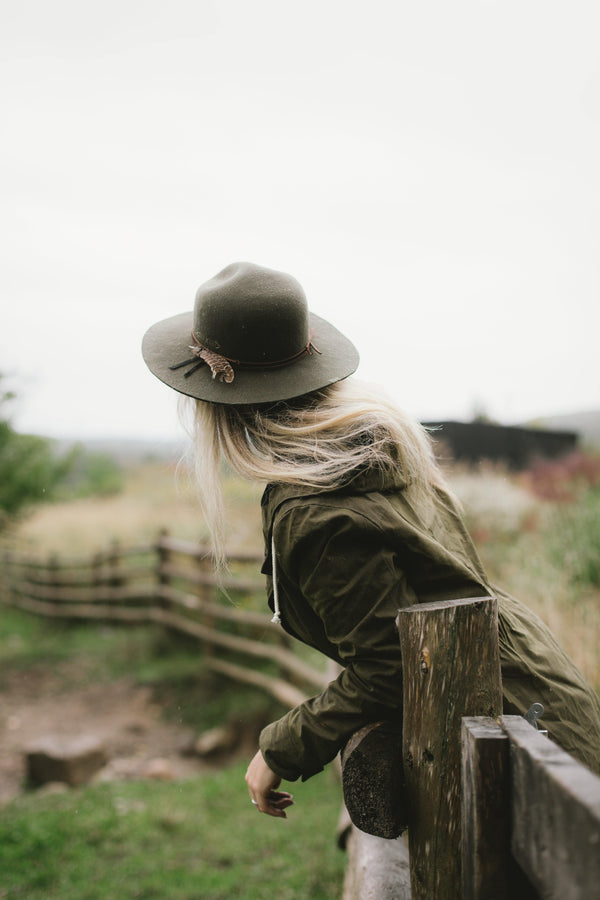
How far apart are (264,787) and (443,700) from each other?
A: 1.97 feet

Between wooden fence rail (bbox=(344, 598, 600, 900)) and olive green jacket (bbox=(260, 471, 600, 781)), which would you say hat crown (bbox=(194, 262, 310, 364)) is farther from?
wooden fence rail (bbox=(344, 598, 600, 900))

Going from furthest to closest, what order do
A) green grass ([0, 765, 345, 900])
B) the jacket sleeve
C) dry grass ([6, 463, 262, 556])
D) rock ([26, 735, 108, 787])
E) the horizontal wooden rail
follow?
dry grass ([6, 463, 262, 556]), rock ([26, 735, 108, 787]), green grass ([0, 765, 345, 900]), the jacket sleeve, the horizontal wooden rail

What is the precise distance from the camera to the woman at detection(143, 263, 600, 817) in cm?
130

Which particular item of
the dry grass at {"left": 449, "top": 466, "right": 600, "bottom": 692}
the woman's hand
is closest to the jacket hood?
the woman's hand

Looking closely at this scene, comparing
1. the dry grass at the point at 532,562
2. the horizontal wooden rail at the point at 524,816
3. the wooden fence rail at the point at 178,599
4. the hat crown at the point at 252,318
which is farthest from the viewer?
the wooden fence rail at the point at 178,599

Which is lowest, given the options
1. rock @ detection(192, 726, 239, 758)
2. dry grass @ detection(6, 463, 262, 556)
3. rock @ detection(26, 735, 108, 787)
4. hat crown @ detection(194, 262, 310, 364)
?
dry grass @ detection(6, 463, 262, 556)

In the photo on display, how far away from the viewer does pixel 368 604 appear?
1294 millimetres

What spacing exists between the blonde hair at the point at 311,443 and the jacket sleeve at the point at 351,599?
0.10m

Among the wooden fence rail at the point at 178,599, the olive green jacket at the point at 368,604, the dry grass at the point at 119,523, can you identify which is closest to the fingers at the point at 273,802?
the olive green jacket at the point at 368,604

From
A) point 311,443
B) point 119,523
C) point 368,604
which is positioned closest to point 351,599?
point 368,604

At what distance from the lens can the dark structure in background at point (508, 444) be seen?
14.3 m

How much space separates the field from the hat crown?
46 cm

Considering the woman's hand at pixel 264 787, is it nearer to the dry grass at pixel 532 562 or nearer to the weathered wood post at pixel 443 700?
the weathered wood post at pixel 443 700

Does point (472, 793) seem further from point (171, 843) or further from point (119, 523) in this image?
point (119, 523)
